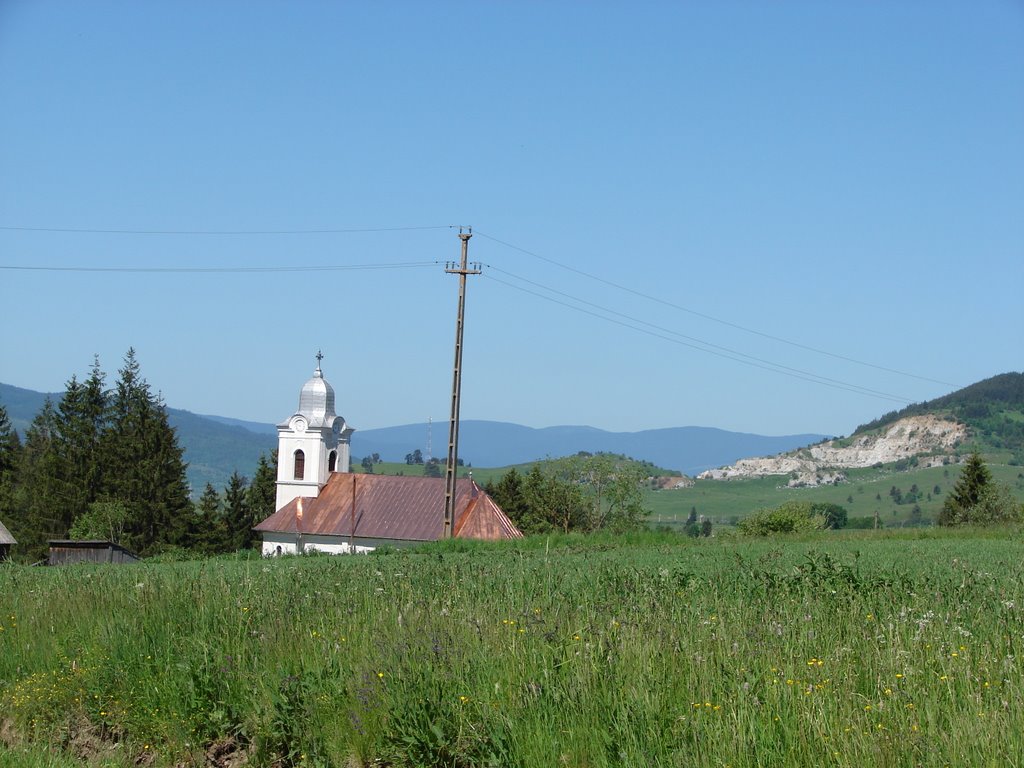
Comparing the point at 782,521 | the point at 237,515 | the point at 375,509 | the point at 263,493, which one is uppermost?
the point at 263,493

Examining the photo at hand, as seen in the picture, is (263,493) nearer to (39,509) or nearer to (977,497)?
(39,509)

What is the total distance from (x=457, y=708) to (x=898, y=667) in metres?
3.00

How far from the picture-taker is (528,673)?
753cm

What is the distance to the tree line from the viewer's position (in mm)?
74625

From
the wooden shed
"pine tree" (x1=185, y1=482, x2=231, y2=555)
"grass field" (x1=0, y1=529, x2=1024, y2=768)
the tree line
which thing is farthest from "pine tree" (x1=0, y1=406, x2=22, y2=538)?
"grass field" (x1=0, y1=529, x2=1024, y2=768)

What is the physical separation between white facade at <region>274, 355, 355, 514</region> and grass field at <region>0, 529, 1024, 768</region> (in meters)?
65.4

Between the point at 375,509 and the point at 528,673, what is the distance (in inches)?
2592

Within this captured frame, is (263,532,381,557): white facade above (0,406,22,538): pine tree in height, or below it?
below

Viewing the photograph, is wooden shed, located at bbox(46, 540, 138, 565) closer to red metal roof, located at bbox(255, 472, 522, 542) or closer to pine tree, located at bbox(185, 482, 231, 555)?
red metal roof, located at bbox(255, 472, 522, 542)

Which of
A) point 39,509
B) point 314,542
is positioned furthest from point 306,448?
point 39,509

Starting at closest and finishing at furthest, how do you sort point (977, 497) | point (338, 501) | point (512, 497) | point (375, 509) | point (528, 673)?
1. point (528, 673)
2. point (375, 509)
3. point (338, 501)
4. point (977, 497)
5. point (512, 497)

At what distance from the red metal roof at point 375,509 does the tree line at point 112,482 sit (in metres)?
9.54

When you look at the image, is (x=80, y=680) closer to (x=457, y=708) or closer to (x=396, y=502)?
(x=457, y=708)

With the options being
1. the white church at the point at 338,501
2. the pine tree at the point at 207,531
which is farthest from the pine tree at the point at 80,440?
the white church at the point at 338,501
